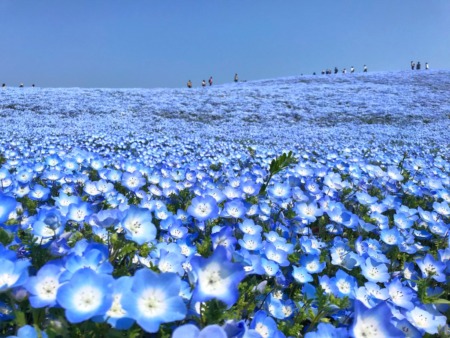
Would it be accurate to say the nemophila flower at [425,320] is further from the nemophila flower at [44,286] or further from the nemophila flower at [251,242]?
the nemophila flower at [44,286]

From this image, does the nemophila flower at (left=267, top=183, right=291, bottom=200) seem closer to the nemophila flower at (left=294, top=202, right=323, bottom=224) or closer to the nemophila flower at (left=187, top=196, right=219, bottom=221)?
the nemophila flower at (left=294, top=202, right=323, bottom=224)

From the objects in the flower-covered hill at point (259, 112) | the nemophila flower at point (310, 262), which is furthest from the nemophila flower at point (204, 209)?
the flower-covered hill at point (259, 112)

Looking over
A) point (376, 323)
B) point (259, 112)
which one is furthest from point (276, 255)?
point (259, 112)

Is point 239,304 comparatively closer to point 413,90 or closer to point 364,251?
point 364,251

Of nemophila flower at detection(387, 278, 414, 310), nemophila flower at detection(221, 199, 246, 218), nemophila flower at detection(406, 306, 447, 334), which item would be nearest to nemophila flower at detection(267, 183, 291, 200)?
nemophila flower at detection(221, 199, 246, 218)

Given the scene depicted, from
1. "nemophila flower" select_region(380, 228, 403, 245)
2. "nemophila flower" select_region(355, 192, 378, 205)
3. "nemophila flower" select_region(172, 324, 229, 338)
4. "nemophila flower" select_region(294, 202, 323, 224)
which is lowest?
"nemophila flower" select_region(380, 228, 403, 245)

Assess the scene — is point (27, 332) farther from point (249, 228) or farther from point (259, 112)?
point (259, 112)
